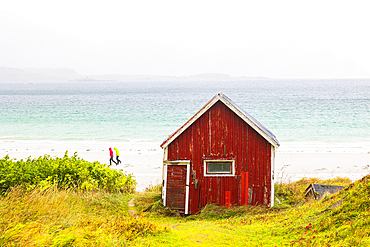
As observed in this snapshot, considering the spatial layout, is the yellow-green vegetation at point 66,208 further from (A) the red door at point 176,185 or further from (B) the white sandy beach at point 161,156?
(B) the white sandy beach at point 161,156

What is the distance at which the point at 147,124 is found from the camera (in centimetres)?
5756

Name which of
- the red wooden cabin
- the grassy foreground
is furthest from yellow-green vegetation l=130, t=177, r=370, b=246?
the red wooden cabin

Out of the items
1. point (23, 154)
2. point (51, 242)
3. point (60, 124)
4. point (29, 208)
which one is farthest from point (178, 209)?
point (60, 124)

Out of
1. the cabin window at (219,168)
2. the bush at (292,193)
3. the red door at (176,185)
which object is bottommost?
the bush at (292,193)

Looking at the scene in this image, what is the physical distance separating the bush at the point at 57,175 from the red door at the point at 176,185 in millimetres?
2717

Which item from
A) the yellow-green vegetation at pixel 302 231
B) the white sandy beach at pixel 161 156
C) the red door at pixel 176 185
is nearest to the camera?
the yellow-green vegetation at pixel 302 231

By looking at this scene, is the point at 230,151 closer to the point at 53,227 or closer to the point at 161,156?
the point at 53,227

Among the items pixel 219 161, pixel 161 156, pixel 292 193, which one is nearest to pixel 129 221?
pixel 219 161

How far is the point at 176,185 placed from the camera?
14117 millimetres

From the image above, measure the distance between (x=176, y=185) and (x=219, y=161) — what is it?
7.53ft

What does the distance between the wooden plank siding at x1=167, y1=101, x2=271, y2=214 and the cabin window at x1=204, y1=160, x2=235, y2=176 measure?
0.15 m

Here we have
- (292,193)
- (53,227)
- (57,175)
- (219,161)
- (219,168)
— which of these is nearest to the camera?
(53,227)

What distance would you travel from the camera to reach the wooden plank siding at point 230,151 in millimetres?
14086

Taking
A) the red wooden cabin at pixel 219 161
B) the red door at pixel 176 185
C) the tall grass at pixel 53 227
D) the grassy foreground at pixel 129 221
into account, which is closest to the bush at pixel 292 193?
the grassy foreground at pixel 129 221
